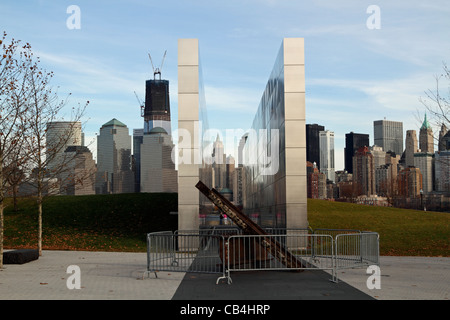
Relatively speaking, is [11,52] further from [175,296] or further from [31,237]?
[31,237]

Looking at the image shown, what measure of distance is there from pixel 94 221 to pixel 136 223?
316 cm

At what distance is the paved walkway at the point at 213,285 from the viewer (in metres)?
11.4

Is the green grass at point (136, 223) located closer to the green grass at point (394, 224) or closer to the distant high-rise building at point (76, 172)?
the green grass at point (394, 224)

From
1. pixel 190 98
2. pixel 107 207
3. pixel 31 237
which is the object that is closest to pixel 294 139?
pixel 190 98

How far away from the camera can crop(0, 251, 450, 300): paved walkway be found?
11445 mm

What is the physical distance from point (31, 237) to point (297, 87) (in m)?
18.6

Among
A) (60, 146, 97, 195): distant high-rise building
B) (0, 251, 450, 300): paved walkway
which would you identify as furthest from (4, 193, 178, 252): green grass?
(0, 251, 450, 300): paved walkway

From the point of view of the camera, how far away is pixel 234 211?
15383mm

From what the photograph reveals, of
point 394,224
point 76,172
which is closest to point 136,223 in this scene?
point 76,172

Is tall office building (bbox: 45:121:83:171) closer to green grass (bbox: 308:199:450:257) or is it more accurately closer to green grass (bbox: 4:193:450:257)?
green grass (bbox: 4:193:450:257)

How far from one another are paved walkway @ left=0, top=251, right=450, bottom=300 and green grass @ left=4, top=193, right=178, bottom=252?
1096 centimetres

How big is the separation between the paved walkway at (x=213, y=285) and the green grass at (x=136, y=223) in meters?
9.90

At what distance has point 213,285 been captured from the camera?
42.9 ft

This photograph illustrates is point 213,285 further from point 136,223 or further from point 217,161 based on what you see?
point 217,161
